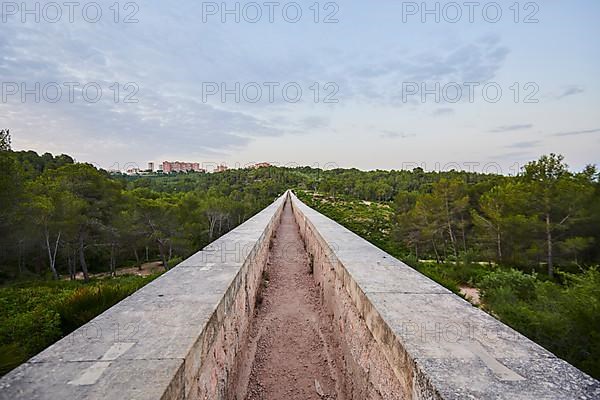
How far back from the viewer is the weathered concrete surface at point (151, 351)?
1220 mm

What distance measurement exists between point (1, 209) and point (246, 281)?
1228 cm

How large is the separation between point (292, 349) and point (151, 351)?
2121 mm

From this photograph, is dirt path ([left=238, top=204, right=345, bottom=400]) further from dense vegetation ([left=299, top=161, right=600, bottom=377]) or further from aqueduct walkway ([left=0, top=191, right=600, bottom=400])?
dense vegetation ([left=299, top=161, right=600, bottom=377])

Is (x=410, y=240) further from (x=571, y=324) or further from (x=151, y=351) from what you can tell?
(x=151, y=351)

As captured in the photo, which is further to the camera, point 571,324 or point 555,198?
point 555,198

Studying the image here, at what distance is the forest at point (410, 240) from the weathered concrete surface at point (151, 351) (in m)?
0.61

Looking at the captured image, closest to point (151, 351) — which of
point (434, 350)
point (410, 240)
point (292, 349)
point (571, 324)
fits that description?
point (434, 350)

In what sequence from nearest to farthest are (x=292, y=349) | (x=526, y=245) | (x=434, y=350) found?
(x=434, y=350)
(x=292, y=349)
(x=526, y=245)

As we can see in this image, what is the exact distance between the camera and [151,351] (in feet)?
4.85

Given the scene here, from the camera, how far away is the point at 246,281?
3514 millimetres

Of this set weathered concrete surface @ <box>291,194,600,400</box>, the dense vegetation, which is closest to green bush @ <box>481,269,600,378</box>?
the dense vegetation

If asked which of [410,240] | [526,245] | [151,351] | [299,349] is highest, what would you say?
[151,351]

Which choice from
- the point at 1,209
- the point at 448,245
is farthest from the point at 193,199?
the point at 448,245

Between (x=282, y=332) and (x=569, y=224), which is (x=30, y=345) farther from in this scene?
(x=569, y=224)
